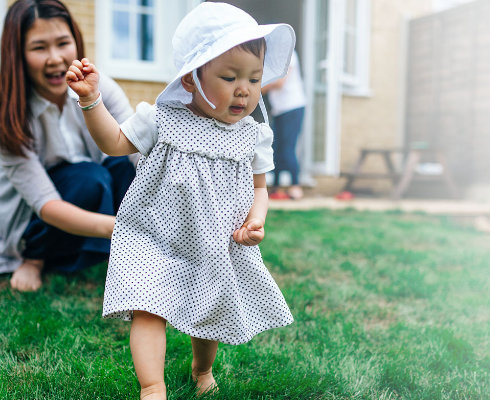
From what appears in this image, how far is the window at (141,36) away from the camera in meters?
5.24

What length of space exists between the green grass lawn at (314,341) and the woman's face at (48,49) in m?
0.85

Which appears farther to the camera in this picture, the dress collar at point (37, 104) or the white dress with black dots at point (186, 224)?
the dress collar at point (37, 104)

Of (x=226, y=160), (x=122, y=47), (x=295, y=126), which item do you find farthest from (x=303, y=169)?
(x=226, y=160)

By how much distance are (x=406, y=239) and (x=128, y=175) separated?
213cm

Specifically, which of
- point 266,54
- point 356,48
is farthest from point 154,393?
point 356,48

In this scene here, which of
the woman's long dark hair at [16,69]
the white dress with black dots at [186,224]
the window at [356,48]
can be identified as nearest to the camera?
the white dress with black dots at [186,224]

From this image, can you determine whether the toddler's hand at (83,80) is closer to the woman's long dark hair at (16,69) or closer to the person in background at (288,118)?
the woman's long dark hair at (16,69)

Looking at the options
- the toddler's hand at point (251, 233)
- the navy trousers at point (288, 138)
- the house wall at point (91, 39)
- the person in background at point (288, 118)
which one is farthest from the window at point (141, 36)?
the toddler's hand at point (251, 233)

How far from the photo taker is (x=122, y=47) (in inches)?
211

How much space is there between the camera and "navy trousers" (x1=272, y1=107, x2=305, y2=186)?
5.22m

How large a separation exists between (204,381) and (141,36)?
15.2 feet

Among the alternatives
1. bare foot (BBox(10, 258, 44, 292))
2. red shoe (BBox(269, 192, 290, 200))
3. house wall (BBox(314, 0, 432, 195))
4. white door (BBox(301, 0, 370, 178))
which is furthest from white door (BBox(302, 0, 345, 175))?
bare foot (BBox(10, 258, 44, 292))

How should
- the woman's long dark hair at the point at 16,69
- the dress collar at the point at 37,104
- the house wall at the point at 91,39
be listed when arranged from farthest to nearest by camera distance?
1. the house wall at the point at 91,39
2. the dress collar at the point at 37,104
3. the woman's long dark hair at the point at 16,69

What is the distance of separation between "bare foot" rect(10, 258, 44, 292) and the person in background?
3.09m
